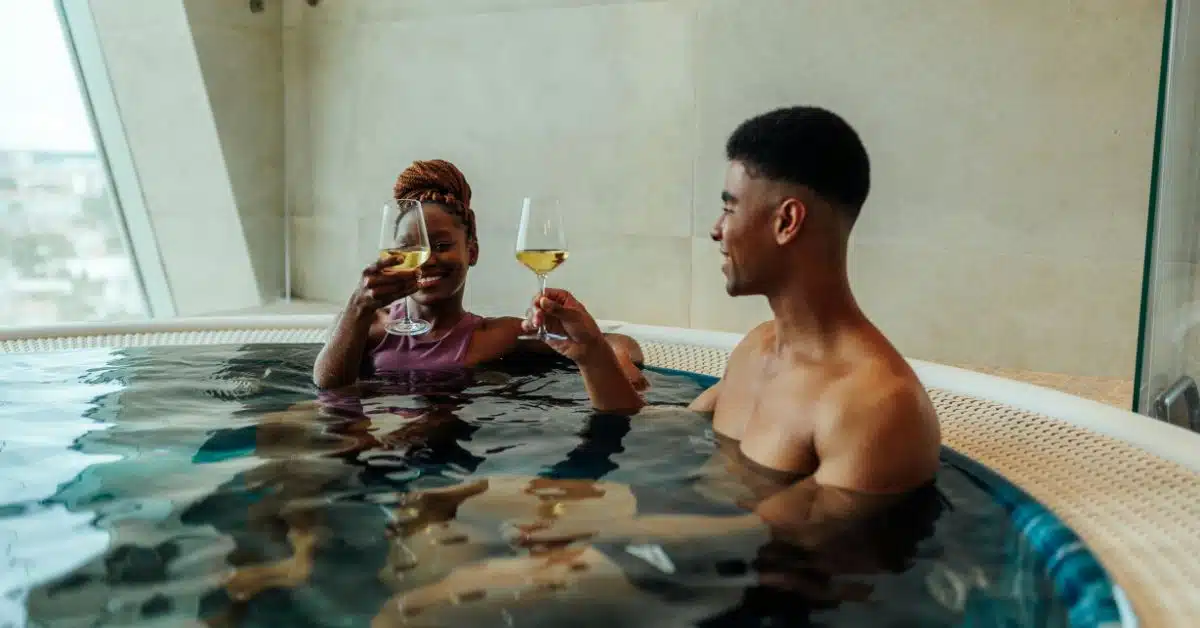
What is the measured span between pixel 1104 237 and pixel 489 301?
302cm

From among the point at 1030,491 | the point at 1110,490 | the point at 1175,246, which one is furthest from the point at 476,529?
the point at 1175,246

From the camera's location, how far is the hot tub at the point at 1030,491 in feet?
4.85

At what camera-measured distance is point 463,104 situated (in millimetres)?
5801

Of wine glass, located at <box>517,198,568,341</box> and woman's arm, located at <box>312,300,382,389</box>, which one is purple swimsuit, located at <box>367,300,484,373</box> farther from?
wine glass, located at <box>517,198,568,341</box>

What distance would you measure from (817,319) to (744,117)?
3.24 m

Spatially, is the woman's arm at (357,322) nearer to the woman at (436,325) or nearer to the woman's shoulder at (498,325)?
the woman at (436,325)

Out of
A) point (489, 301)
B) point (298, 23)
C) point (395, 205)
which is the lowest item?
point (489, 301)

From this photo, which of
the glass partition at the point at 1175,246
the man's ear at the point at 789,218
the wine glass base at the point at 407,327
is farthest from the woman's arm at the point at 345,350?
the glass partition at the point at 1175,246

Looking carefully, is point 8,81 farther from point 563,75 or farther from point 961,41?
point 961,41

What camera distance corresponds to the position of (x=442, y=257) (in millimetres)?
2861

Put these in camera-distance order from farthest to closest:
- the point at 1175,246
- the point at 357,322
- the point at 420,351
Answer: the point at 420,351 < the point at 357,322 < the point at 1175,246

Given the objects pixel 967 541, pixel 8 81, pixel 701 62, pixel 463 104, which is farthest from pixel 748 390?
pixel 8 81

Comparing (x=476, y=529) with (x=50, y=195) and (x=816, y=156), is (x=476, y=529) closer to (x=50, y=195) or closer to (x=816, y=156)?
(x=816, y=156)

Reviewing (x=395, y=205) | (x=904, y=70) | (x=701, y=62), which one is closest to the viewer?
(x=395, y=205)
